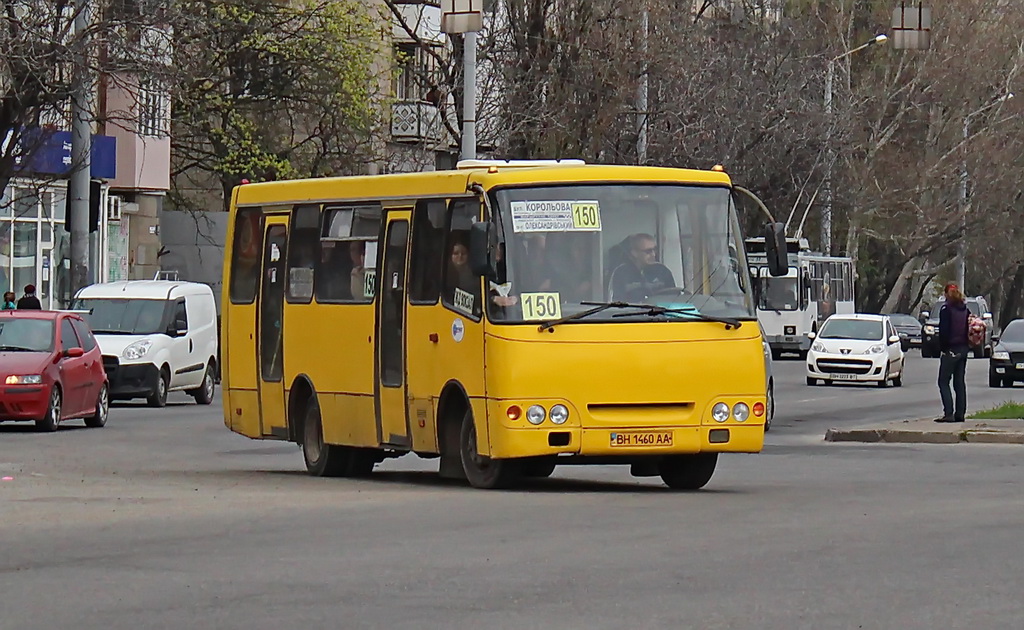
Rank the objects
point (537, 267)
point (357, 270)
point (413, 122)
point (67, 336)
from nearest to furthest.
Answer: point (537, 267) → point (357, 270) → point (67, 336) → point (413, 122)

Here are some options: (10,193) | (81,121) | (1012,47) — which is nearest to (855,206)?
(1012,47)

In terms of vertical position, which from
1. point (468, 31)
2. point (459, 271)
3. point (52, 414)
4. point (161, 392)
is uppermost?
point (468, 31)

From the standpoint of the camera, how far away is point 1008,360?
45.6 m

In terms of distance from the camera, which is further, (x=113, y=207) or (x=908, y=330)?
(x=908, y=330)

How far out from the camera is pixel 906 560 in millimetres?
11320

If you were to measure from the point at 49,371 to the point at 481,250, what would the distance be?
38.5ft

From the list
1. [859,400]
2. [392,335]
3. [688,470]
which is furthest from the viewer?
[859,400]

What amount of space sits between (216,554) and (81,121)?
26556 millimetres

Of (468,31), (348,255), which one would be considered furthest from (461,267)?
(468,31)

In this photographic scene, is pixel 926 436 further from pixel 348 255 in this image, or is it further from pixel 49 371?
pixel 49 371

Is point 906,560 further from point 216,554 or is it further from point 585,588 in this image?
point 216,554

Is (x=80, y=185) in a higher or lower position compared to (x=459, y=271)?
higher

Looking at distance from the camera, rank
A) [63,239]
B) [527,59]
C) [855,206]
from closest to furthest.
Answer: [63,239] < [527,59] < [855,206]

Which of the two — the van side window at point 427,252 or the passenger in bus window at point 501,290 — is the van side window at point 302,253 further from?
the passenger in bus window at point 501,290
